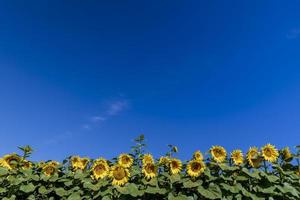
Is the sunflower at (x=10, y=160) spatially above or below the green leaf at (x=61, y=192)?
above

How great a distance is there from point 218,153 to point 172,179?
38.1 inches

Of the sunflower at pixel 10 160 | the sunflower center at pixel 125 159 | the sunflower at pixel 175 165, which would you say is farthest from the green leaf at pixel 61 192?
the sunflower at pixel 175 165

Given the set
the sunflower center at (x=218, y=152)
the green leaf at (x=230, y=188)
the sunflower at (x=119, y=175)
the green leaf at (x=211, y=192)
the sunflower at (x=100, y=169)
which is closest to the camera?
the green leaf at (x=211, y=192)

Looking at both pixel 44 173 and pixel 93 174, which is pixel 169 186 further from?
pixel 44 173

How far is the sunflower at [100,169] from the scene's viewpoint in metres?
6.13

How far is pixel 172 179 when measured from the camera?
18.1 ft

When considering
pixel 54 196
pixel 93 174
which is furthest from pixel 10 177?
pixel 93 174

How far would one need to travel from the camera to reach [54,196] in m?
6.63

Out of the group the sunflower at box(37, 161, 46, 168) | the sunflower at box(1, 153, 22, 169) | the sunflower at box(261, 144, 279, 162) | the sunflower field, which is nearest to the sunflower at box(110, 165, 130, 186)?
the sunflower field

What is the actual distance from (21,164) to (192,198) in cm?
359

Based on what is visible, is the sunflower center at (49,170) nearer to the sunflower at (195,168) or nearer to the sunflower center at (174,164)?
the sunflower center at (174,164)

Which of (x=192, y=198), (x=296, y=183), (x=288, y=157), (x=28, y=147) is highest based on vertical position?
(x=28, y=147)

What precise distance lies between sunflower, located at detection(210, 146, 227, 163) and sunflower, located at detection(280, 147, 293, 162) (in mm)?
1052

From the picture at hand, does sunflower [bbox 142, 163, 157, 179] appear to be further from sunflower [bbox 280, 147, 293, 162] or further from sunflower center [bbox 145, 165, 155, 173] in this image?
sunflower [bbox 280, 147, 293, 162]
